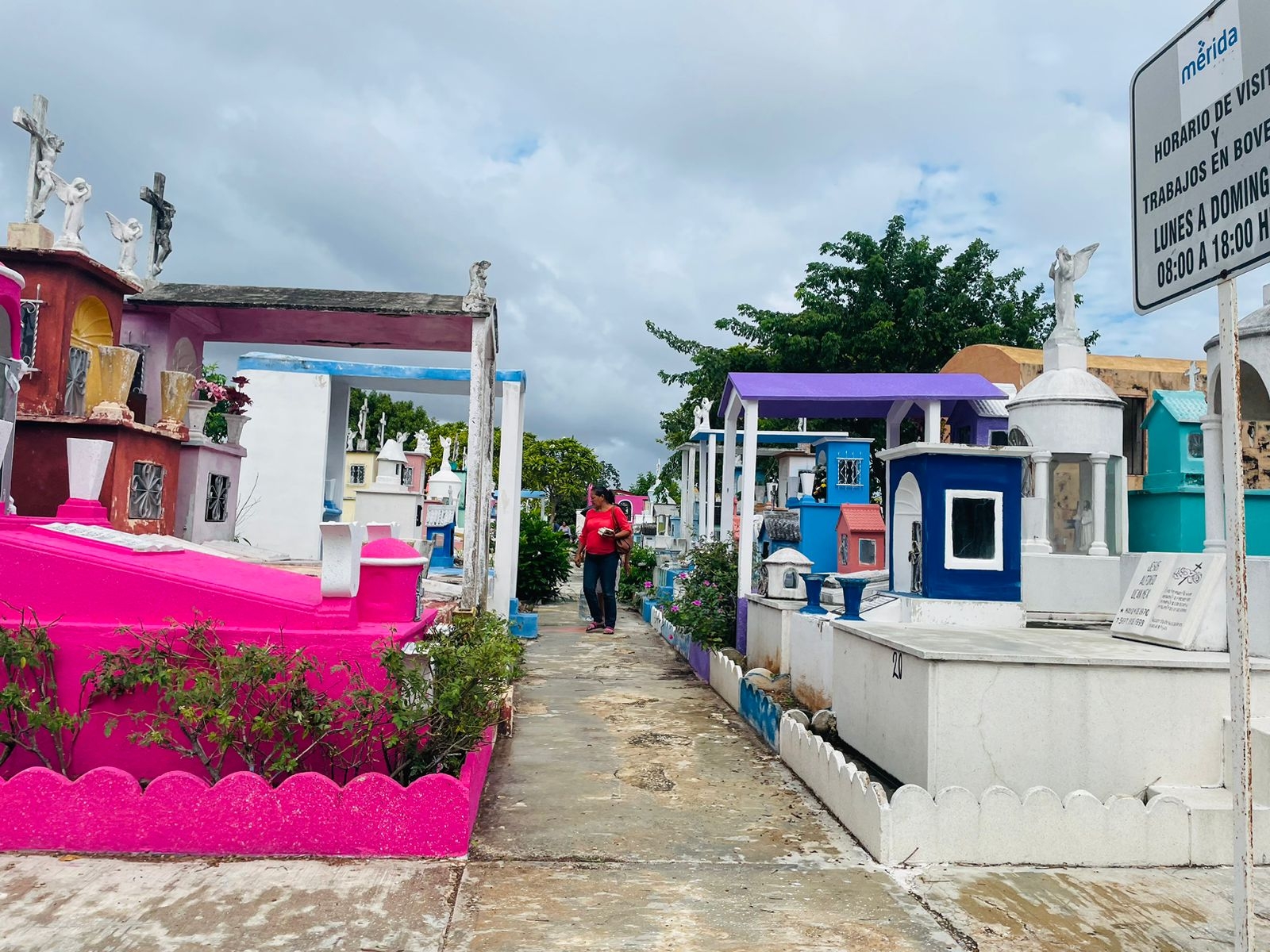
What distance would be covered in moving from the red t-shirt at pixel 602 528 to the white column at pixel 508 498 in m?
1.07

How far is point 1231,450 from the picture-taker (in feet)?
8.34

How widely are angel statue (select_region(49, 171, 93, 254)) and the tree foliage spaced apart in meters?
15.8

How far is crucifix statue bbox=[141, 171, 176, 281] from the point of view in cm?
865

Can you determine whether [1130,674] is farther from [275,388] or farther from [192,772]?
[275,388]

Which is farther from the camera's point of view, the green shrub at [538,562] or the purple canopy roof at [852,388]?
the green shrub at [538,562]

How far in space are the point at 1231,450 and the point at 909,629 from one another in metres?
3.47

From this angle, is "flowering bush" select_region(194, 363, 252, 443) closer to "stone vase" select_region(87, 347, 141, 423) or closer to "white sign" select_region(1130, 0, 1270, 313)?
"stone vase" select_region(87, 347, 141, 423)

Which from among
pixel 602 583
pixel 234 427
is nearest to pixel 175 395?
pixel 234 427

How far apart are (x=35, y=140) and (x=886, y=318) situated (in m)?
17.5

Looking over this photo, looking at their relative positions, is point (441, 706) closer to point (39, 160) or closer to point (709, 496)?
point (39, 160)

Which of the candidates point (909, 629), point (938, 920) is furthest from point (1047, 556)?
point (938, 920)

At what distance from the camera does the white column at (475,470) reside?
6273 millimetres

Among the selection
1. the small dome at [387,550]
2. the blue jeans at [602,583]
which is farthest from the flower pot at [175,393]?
the blue jeans at [602,583]

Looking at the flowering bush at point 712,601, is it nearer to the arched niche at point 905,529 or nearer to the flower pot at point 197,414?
the arched niche at point 905,529
